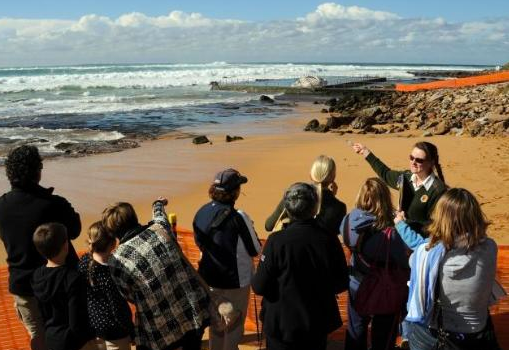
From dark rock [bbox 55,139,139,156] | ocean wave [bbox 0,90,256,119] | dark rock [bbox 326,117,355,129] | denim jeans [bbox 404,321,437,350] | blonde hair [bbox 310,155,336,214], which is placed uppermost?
blonde hair [bbox 310,155,336,214]

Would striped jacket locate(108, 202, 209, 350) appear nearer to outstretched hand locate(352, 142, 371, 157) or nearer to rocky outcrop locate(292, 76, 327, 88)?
outstretched hand locate(352, 142, 371, 157)

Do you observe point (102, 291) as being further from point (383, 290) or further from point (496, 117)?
point (496, 117)

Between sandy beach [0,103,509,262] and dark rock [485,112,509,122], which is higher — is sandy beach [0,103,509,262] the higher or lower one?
the lower one

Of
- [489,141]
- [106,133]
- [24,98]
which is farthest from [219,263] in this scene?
[24,98]

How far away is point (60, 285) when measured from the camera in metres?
3.10

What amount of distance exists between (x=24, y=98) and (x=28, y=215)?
131ft

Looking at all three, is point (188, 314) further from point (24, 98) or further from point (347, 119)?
point (24, 98)

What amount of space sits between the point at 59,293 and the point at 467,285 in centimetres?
229

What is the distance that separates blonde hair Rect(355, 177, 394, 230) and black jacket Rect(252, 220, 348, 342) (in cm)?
54

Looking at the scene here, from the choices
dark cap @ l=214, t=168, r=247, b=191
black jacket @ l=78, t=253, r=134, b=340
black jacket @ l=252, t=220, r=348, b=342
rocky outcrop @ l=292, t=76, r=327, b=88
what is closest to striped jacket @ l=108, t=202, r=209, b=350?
black jacket @ l=78, t=253, r=134, b=340

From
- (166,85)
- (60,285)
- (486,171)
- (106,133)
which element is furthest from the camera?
(166,85)

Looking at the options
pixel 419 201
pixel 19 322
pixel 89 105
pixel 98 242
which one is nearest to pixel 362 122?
pixel 419 201

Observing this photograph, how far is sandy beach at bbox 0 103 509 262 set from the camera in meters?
9.87

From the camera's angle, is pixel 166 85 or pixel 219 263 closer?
pixel 219 263
